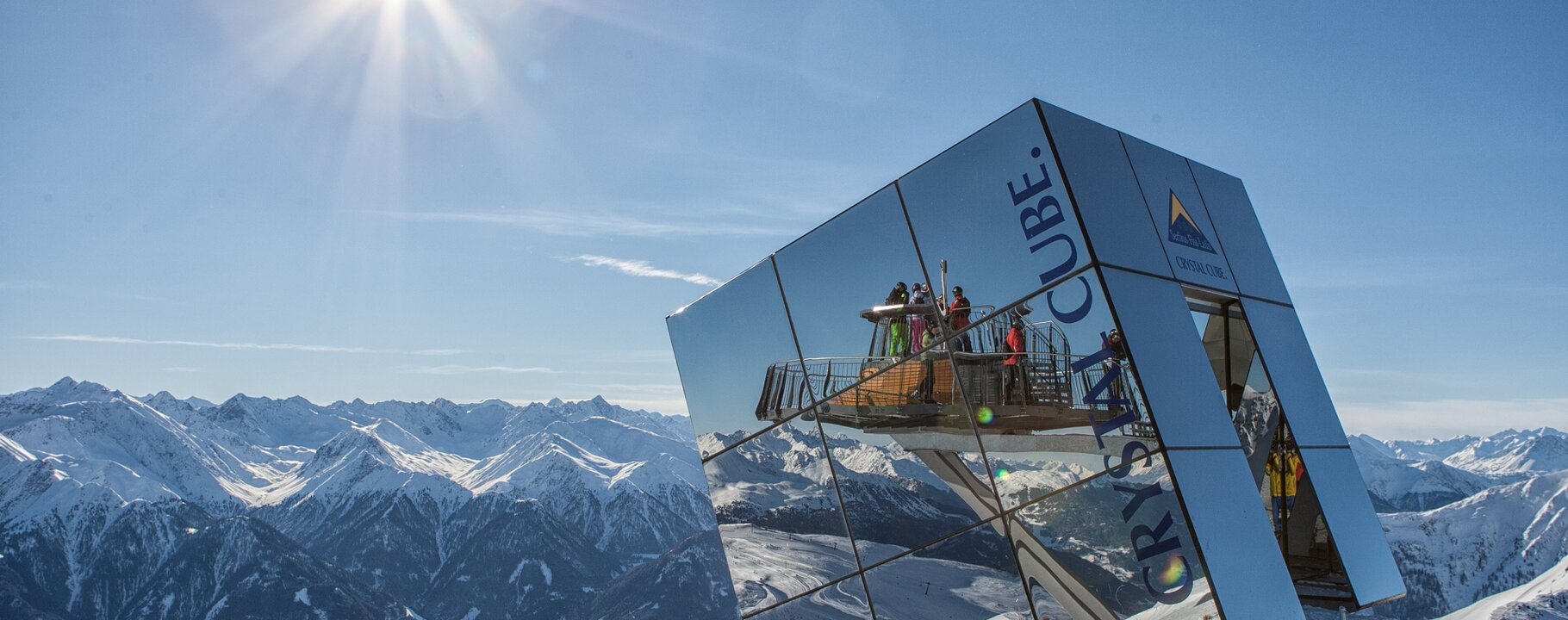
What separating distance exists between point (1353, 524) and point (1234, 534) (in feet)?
7.91

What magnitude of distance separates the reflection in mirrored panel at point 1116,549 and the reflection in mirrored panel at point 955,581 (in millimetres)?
210

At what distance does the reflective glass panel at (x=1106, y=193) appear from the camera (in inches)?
245

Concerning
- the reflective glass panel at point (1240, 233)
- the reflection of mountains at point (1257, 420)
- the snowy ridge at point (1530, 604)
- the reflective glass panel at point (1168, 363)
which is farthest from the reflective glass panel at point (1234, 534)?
the snowy ridge at point (1530, 604)

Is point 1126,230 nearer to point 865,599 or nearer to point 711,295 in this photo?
point 865,599

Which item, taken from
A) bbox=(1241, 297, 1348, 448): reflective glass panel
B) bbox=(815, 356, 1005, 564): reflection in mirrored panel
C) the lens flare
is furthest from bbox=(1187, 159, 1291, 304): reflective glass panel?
the lens flare

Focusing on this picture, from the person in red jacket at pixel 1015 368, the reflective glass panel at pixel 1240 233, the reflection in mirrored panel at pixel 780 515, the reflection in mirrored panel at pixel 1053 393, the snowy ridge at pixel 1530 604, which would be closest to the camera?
the reflection in mirrored panel at pixel 1053 393

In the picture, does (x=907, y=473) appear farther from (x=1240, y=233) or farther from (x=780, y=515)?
(x=1240, y=233)

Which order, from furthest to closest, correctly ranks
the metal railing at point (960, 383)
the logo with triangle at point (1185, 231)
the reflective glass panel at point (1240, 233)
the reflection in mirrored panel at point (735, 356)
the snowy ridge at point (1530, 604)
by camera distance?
the snowy ridge at point (1530, 604), the reflection in mirrored panel at point (735, 356), the reflective glass panel at point (1240, 233), the logo with triangle at point (1185, 231), the metal railing at point (960, 383)

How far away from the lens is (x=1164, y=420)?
5.94 m

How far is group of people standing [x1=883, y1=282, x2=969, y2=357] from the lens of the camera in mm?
6902

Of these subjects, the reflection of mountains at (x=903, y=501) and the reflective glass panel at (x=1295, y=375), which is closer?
the reflection of mountains at (x=903, y=501)

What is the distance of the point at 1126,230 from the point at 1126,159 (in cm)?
65

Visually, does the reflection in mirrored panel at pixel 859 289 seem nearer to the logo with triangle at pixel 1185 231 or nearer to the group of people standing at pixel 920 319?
the group of people standing at pixel 920 319

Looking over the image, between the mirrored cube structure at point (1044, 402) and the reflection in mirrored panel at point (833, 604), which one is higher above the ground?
the mirrored cube structure at point (1044, 402)
